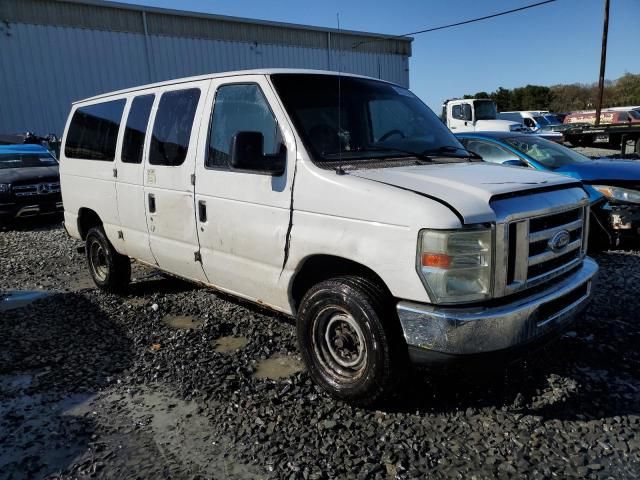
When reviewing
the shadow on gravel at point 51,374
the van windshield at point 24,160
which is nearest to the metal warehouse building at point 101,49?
the van windshield at point 24,160

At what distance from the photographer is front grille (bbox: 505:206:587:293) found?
2.68 metres

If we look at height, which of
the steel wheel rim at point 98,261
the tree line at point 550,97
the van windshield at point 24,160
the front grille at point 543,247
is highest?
the tree line at point 550,97

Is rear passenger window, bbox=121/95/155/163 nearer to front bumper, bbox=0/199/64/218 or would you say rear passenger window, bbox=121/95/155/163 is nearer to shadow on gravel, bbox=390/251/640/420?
shadow on gravel, bbox=390/251/640/420

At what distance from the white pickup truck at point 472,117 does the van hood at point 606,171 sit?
11907 mm

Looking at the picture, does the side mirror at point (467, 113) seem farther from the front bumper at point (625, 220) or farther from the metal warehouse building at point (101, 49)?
the front bumper at point (625, 220)

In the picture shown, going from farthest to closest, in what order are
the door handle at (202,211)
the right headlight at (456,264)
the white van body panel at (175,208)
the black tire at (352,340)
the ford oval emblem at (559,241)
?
the white van body panel at (175,208) → the door handle at (202,211) → the ford oval emblem at (559,241) → the black tire at (352,340) → the right headlight at (456,264)

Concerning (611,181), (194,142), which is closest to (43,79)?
(194,142)

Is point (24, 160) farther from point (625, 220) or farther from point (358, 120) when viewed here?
point (625, 220)

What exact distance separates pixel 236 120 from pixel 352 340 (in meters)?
1.78

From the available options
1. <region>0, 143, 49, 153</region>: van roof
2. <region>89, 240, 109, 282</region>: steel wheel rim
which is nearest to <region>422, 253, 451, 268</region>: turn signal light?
<region>89, 240, 109, 282</region>: steel wheel rim

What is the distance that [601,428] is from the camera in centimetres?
285

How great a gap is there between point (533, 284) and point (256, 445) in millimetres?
1747

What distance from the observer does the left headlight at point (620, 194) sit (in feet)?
20.9

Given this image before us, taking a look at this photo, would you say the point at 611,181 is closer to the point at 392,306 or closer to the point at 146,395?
the point at 392,306
